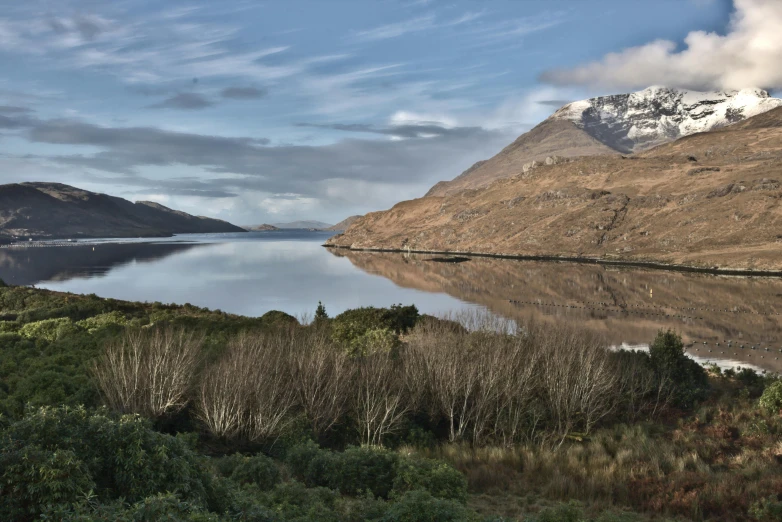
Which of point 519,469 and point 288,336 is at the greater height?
point 288,336

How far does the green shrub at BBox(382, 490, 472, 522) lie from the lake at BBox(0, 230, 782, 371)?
89.3 feet

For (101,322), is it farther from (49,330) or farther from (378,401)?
(378,401)

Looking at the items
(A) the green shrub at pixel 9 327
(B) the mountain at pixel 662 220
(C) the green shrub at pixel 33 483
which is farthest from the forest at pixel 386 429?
(B) the mountain at pixel 662 220

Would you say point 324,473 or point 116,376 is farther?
point 116,376

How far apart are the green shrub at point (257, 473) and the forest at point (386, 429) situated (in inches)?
2.3

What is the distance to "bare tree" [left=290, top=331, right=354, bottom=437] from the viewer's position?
25.0m

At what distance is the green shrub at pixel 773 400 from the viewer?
29.0 m

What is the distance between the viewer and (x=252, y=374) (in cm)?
2367

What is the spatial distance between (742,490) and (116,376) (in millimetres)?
23396

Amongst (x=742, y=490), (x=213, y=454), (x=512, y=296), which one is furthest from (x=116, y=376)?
(x=512, y=296)

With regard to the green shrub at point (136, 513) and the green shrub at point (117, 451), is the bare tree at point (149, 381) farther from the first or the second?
the green shrub at point (136, 513)

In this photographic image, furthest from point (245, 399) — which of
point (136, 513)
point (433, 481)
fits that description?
point (136, 513)

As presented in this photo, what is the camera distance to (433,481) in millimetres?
16656

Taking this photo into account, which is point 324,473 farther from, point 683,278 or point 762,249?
point 762,249
